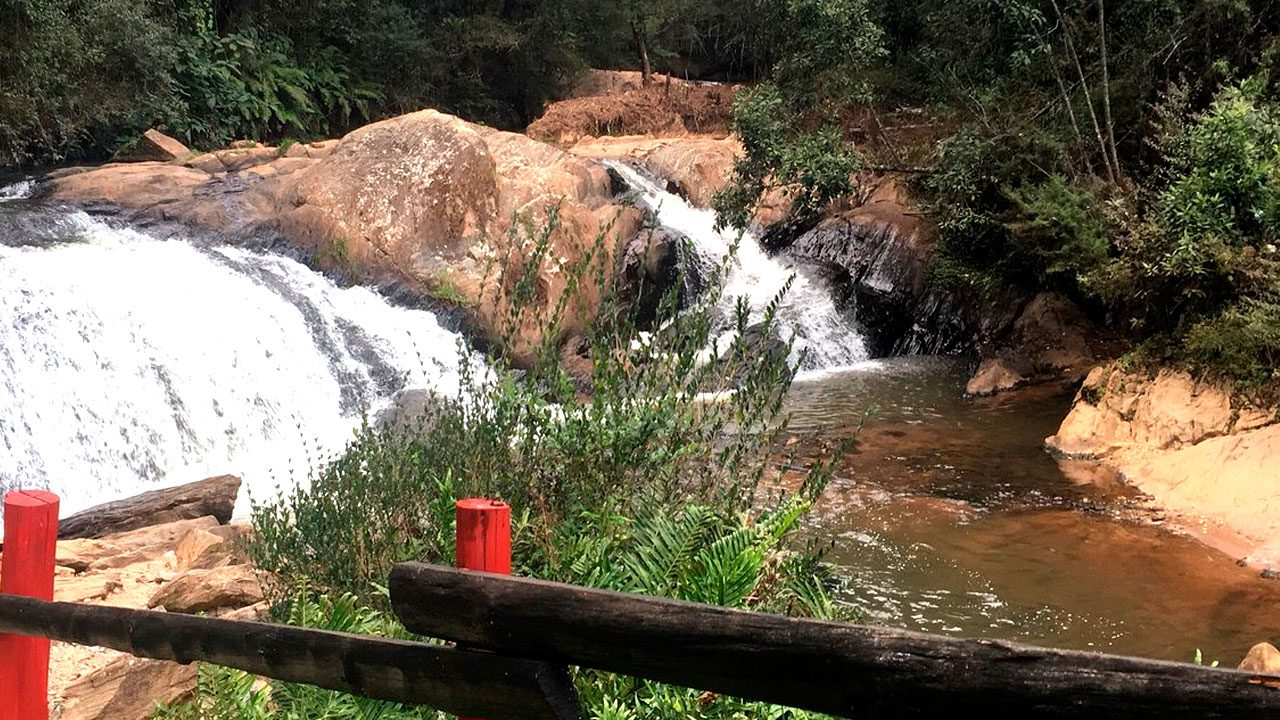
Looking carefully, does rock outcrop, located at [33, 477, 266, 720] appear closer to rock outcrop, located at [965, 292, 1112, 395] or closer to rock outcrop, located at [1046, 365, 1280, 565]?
→ rock outcrop, located at [1046, 365, 1280, 565]

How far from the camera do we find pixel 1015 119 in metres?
12.6

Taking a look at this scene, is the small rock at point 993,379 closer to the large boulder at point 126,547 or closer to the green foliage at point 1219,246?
the green foliage at point 1219,246

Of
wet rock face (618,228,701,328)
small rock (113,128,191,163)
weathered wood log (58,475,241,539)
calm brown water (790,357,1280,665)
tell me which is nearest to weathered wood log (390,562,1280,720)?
calm brown water (790,357,1280,665)

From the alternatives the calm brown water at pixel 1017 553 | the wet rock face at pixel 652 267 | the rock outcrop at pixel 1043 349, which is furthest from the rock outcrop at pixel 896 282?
the calm brown water at pixel 1017 553

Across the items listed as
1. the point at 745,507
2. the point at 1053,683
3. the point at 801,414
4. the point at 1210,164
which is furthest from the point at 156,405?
the point at 1053,683

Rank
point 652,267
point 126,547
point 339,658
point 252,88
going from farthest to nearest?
point 252,88 → point 652,267 → point 126,547 → point 339,658

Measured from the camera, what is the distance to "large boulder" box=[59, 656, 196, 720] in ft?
12.3

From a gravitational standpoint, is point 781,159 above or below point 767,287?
above

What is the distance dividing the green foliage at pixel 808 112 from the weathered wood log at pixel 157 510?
6.72 metres

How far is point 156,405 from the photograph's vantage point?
10500 mm

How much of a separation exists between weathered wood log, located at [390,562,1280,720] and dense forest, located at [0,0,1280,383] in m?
8.43

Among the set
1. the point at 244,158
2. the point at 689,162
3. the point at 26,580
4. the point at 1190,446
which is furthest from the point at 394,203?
the point at 26,580

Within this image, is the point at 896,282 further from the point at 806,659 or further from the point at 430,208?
the point at 806,659

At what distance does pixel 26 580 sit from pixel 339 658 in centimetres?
133
